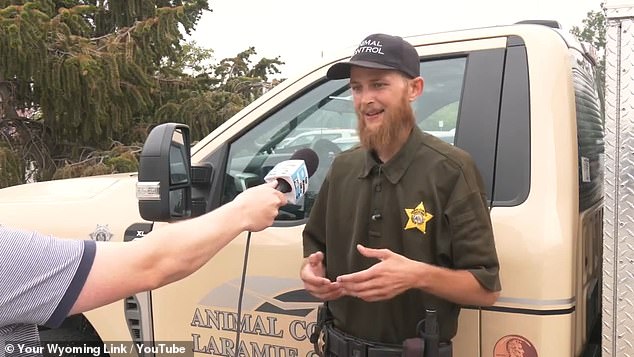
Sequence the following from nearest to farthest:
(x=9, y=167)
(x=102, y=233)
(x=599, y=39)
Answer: (x=102, y=233) → (x=599, y=39) → (x=9, y=167)

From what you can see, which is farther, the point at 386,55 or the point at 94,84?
the point at 94,84

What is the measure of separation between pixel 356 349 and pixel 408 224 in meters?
0.43

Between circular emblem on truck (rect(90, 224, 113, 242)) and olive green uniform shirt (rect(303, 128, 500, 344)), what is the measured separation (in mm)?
1064

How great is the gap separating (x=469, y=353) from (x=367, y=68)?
1.01 metres

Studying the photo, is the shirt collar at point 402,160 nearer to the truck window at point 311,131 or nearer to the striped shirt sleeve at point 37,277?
the truck window at point 311,131

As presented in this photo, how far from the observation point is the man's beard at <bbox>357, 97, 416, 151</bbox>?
6.07ft

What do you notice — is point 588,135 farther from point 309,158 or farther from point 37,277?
point 37,277

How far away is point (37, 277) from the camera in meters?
1.09

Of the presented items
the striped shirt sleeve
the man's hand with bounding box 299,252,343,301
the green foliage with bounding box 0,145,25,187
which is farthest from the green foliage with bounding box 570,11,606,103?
the green foliage with bounding box 0,145,25,187

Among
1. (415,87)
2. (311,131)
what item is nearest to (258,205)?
(415,87)

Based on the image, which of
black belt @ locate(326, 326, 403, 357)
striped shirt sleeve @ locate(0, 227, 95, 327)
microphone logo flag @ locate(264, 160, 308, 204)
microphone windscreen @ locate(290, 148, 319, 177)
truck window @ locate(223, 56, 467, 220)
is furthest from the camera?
truck window @ locate(223, 56, 467, 220)

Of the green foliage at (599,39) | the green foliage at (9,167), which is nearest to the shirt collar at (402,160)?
the green foliage at (599,39)

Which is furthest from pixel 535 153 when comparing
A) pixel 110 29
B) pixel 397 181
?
pixel 110 29

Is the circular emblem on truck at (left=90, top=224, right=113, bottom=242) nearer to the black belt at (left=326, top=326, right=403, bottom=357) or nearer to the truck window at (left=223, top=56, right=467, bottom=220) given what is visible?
the truck window at (left=223, top=56, right=467, bottom=220)
